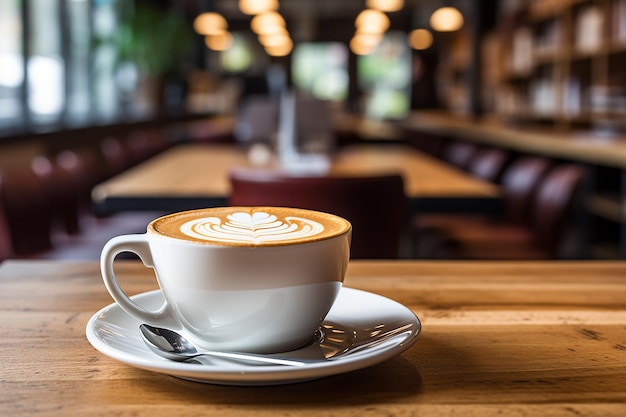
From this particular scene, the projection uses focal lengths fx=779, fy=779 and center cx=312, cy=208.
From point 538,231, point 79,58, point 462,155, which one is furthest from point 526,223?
point 79,58

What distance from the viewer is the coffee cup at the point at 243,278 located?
569mm

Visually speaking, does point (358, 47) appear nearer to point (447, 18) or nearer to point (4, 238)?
point (447, 18)

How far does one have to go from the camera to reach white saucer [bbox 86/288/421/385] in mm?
523

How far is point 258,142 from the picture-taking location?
4.49 metres

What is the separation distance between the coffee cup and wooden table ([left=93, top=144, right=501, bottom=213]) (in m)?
1.73

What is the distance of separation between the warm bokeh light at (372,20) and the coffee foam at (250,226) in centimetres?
920

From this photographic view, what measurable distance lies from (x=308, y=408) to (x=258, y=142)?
13.2 feet

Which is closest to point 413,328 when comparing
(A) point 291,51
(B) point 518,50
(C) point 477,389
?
(C) point 477,389

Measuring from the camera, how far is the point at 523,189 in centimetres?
312

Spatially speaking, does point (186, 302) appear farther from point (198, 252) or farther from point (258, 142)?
point (258, 142)

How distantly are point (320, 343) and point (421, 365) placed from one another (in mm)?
Answer: 83

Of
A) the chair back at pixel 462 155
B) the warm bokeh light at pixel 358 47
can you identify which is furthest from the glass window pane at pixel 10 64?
the warm bokeh light at pixel 358 47

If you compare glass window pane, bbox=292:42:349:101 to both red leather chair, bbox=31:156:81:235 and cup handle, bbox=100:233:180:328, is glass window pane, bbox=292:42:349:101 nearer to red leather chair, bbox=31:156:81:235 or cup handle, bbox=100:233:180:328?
red leather chair, bbox=31:156:81:235

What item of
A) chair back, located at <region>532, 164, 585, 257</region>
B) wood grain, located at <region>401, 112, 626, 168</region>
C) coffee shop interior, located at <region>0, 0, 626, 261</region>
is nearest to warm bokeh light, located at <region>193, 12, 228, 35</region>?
coffee shop interior, located at <region>0, 0, 626, 261</region>
